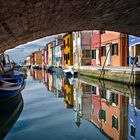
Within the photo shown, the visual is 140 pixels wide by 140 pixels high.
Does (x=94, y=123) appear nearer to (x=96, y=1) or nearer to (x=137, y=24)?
(x=137, y=24)

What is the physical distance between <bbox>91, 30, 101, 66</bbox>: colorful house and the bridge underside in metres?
24.6

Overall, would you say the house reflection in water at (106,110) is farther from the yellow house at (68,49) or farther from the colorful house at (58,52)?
the colorful house at (58,52)

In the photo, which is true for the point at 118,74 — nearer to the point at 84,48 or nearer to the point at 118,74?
the point at 118,74

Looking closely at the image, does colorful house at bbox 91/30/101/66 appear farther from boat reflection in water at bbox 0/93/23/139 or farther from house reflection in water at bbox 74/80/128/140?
boat reflection in water at bbox 0/93/23/139

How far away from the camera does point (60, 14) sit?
581cm

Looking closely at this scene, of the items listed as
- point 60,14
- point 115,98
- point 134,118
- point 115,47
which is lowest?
point 134,118

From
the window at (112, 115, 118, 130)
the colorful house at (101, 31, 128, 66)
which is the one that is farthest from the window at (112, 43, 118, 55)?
the window at (112, 115, 118, 130)

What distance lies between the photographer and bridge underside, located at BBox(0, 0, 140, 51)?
179 inches

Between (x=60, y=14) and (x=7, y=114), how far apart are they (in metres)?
7.06

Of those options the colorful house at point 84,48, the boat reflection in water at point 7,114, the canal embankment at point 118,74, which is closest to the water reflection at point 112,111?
the canal embankment at point 118,74

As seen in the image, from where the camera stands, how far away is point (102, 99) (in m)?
15.8

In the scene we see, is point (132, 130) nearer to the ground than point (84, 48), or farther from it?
nearer to the ground

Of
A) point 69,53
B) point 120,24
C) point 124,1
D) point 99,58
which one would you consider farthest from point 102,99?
point 69,53

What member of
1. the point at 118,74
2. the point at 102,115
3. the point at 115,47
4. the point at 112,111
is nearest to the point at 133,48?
the point at 115,47
